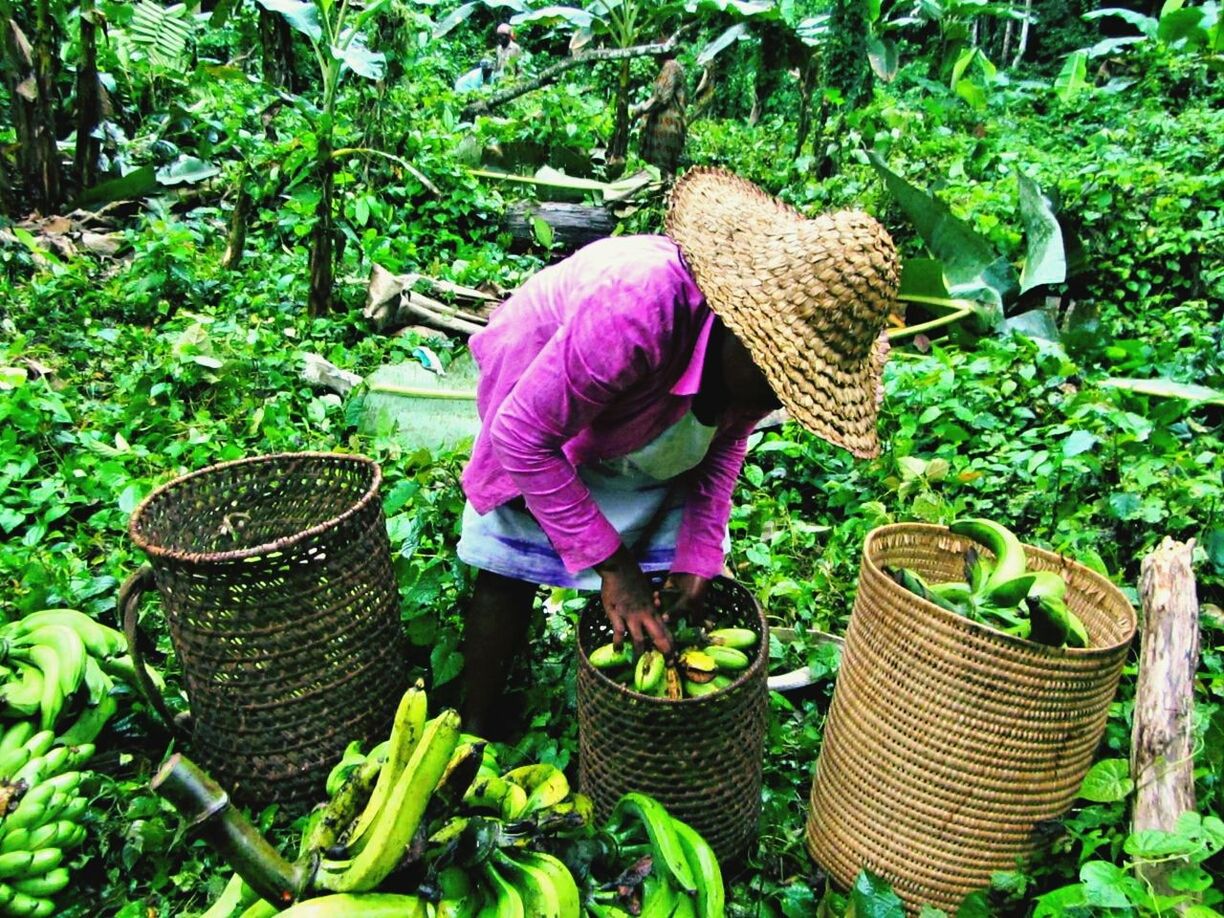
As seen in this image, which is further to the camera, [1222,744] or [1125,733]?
[1125,733]

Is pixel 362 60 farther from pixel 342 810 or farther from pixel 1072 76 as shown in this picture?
pixel 1072 76

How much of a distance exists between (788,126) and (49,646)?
909 centimetres

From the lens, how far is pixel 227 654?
2.14 meters

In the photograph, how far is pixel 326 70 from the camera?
5.09 meters

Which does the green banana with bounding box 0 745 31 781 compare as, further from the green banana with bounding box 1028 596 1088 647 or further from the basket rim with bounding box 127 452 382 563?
the green banana with bounding box 1028 596 1088 647

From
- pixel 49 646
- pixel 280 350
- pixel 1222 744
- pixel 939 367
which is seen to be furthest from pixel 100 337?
pixel 1222 744

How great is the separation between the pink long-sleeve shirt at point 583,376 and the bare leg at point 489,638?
0.26 m

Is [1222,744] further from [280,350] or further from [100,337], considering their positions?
[100,337]

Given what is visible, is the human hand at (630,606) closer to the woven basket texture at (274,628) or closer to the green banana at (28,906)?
the woven basket texture at (274,628)

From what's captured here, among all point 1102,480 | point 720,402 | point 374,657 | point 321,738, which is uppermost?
point 720,402

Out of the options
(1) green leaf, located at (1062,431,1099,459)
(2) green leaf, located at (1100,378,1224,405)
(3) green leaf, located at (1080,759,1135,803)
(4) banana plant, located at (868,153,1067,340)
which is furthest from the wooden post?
(4) banana plant, located at (868,153,1067,340)

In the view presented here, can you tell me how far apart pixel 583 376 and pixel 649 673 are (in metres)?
0.69

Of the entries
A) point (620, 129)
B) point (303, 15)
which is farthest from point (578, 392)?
point (620, 129)

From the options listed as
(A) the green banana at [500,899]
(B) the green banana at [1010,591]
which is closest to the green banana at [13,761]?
(A) the green banana at [500,899]
